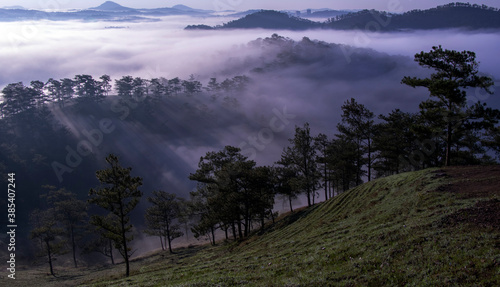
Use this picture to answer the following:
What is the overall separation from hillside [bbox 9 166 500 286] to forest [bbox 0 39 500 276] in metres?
6.98

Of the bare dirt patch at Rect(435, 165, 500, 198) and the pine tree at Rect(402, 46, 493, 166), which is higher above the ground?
the pine tree at Rect(402, 46, 493, 166)

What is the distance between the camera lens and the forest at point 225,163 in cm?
2806

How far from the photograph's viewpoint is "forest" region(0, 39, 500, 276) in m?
28.1

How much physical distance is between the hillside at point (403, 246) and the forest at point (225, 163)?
698 centimetres

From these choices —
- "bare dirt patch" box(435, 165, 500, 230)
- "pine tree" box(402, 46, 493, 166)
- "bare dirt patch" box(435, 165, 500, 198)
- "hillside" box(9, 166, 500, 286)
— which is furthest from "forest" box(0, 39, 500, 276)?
Result: "hillside" box(9, 166, 500, 286)

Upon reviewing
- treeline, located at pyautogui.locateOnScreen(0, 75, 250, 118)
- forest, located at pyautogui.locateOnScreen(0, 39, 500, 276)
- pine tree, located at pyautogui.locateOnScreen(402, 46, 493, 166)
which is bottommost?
forest, located at pyautogui.locateOnScreen(0, 39, 500, 276)

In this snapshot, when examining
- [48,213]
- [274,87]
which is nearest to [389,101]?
[274,87]

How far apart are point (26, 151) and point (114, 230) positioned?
77030 mm

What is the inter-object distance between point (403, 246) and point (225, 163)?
26192 mm

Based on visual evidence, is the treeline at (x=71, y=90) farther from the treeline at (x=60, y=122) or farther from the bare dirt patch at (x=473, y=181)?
the bare dirt patch at (x=473, y=181)

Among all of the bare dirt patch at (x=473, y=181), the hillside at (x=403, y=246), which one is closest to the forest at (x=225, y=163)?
the bare dirt patch at (x=473, y=181)

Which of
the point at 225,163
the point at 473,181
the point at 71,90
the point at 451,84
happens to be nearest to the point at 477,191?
the point at 473,181

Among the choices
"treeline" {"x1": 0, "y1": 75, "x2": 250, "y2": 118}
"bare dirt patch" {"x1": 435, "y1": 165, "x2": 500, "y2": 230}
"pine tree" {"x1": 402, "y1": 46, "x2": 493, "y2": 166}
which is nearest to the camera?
"bare dirt patch" {"x1": 435, "y1": 165, "x2": 500, "y2": 230}

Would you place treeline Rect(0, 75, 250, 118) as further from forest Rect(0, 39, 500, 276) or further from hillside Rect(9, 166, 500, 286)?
hillside Rect(9, 166, 500, 286)
